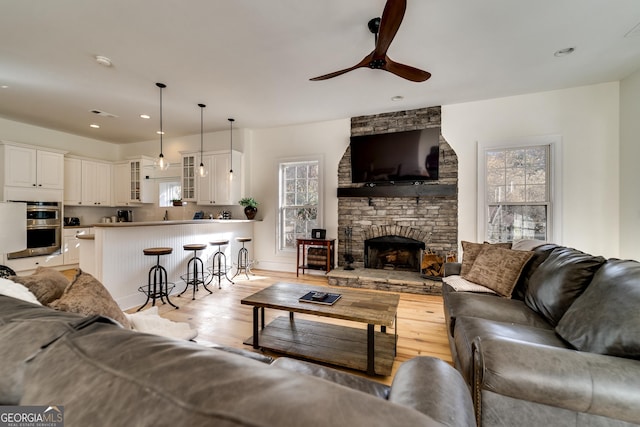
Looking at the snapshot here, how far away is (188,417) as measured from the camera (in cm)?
35

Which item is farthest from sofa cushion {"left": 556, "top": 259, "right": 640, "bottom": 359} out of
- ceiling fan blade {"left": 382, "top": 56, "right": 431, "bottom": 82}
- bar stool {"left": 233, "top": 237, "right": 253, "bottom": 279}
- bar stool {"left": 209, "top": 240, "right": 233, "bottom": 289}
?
bar stool {"left": 233, "top": 237, "right": 253, "bottom": 279}

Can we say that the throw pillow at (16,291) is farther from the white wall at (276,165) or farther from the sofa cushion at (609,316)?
the white wall at (276,165)

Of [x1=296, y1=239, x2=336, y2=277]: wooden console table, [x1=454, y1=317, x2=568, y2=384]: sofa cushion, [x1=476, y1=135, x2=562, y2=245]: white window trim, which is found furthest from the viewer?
[x1=296, y1=239, x2=336, y2=277]: wooden console table

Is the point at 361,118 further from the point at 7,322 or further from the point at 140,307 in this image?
the point at 7,322

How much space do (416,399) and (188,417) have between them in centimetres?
66

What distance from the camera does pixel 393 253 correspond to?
4707 mm

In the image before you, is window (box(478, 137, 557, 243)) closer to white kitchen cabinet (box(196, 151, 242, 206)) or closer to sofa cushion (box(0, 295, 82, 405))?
white kitchen cabinet (box(196, 151, 242, 206))

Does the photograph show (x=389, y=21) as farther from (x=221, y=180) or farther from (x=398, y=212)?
(x=221, y=180)

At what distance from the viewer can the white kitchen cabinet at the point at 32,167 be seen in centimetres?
456

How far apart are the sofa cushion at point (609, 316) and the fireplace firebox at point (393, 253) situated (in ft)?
9.82

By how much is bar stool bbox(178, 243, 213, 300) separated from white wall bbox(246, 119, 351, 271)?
1.42 m

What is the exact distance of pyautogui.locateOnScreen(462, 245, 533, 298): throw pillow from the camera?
225cm

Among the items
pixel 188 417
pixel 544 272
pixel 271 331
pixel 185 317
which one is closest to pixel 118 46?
pixel 185 317

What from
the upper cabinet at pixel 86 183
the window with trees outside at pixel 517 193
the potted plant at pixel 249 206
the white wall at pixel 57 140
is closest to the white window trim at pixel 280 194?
the potted plant at pixel 249 206
